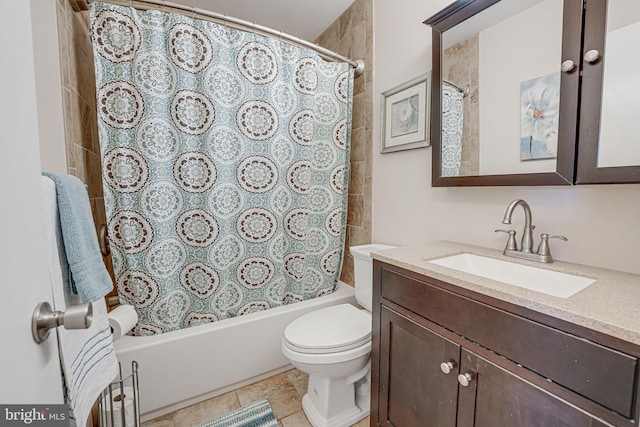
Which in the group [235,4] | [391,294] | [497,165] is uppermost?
[235,4]

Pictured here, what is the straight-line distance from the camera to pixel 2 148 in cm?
37

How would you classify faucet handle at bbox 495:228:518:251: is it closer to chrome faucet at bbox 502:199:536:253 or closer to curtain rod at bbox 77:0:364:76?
chrome faucet at bbox 502:199:536:253

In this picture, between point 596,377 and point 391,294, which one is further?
point 391,294

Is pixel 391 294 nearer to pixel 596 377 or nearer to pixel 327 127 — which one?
pixel 596 377

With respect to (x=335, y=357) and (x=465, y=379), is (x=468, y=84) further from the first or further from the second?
(x=335, y=357)

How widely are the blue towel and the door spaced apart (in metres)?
0.23

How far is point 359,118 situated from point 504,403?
68.0 inches

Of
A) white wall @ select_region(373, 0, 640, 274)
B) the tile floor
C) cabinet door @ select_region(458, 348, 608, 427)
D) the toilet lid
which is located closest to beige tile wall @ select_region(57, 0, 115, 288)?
the tile floor

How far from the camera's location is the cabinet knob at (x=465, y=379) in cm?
82

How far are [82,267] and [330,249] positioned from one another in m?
1.44

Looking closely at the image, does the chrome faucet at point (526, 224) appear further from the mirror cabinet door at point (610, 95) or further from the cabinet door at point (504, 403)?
the cabinet door at point (504, 403)

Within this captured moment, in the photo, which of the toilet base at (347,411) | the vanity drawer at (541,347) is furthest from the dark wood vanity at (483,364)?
the toilet base at (347,411)

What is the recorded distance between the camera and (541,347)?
0.67 metres

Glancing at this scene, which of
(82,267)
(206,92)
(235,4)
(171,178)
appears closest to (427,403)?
(82,267)
